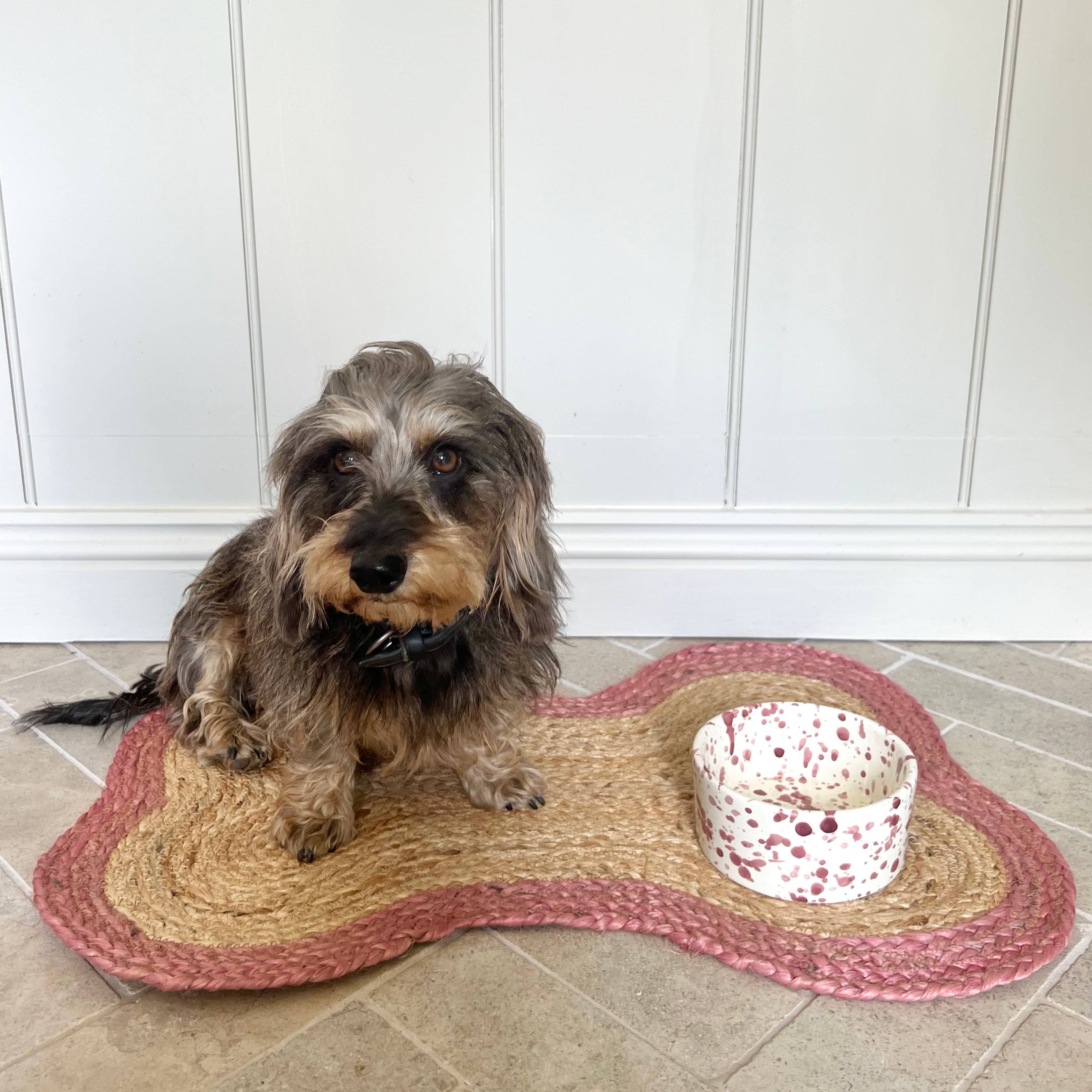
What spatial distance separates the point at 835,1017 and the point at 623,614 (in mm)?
1330

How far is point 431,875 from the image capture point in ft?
4.89

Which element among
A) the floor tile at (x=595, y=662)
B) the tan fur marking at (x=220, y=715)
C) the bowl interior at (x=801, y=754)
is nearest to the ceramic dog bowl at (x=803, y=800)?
the bowl interior at (x=801, y=754)

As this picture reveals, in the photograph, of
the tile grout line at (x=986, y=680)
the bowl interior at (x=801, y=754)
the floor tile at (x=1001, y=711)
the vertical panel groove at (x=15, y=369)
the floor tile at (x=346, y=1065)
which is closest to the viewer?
the floor tile at (x=346, y=1065)

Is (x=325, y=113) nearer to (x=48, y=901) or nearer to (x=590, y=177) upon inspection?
(x=590, y=177)

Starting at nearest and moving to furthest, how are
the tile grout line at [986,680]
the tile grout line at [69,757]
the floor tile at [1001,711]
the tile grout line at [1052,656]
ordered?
1. the tile grout line at [69,757]
2. the floor tile at [1001,711]
3. the tile grout line at [986,680]
4. the tile grout line at [1052,656]

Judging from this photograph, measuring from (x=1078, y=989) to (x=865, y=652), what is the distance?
1185 millimetres

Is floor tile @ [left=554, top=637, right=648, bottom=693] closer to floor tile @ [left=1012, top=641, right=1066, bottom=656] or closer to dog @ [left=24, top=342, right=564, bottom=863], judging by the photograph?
dog @ [left=24, top=342, right=564, bottom=863]

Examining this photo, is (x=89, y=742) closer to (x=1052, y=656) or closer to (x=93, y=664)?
(x=93, y=664)

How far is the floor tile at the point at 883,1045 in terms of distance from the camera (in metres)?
1.13

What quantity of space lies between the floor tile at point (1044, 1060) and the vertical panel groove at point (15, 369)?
228 centimetres

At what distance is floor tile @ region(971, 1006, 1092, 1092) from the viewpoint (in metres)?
1.13

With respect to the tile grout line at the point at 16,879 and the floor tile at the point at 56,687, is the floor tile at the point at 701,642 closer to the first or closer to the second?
the floor tile at the point at 56,687

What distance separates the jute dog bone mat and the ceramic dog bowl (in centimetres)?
4

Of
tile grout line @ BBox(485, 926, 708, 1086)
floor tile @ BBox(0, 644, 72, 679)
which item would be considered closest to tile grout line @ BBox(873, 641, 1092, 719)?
tile grout line @ BBox(485, 926, 708, 1086)
